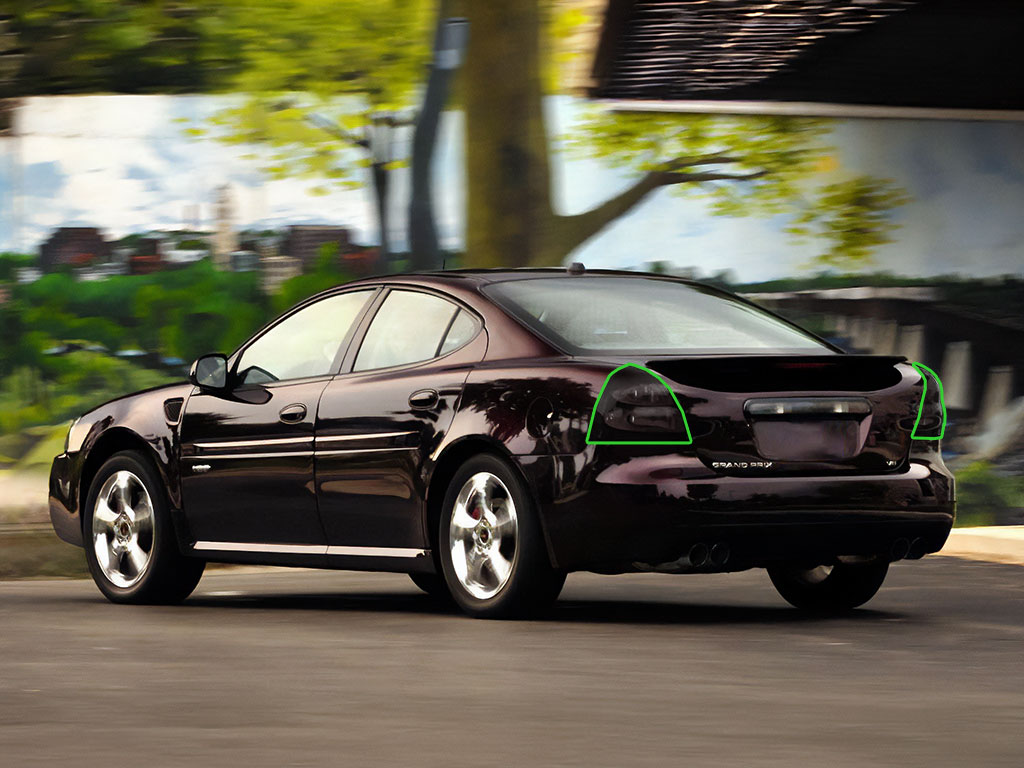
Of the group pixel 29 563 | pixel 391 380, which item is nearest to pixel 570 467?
pixel 391 380

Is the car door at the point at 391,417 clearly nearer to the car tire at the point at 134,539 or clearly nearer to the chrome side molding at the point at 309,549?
the chrome side molding at the point at 309,549

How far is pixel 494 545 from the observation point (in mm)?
8664

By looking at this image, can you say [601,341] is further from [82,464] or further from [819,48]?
[819,48]

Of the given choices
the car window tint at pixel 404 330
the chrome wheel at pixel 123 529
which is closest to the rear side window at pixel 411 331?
the car window tint at pixel 404 330

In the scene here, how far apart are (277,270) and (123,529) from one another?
26.9 feet

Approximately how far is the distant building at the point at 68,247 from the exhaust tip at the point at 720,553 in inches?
424

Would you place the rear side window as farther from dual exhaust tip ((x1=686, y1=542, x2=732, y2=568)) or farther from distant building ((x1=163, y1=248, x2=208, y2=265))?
distant building ((x1=163, y1=248, x2=208, y2=265))

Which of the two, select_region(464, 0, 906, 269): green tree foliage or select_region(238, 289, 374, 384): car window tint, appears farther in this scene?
select_region(464, 0, 906, 269): green tree foliage

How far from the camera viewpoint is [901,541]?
8.72 metres

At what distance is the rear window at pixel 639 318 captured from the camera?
880cm

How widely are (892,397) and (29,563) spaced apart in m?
6.37

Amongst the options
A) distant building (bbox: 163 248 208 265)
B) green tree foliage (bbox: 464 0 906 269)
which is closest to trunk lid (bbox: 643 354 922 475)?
green tree foliage (bbox: 464 0 906 269)

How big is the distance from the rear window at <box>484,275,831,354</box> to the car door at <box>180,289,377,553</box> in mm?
967

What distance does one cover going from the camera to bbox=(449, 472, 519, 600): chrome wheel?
8633 mm
